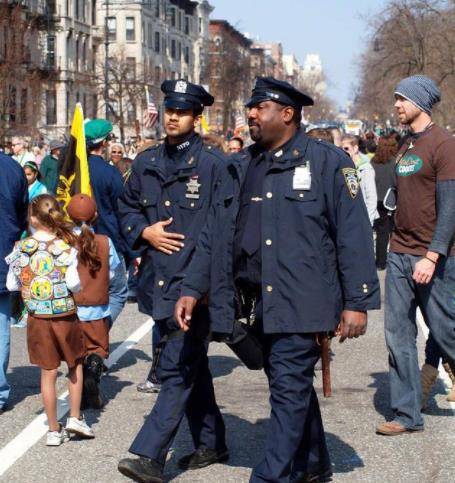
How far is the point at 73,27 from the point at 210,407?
2799 inches

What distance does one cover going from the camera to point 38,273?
6.88 metres

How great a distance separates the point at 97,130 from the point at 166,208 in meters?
2.58

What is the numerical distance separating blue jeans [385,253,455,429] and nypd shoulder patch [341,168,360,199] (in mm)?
1644

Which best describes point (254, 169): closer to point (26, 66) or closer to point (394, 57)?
point (26, 66)

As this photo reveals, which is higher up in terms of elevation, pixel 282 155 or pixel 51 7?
pixel 51 7

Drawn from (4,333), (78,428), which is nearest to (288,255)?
(78,428)

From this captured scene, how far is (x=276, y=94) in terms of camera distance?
5430mm

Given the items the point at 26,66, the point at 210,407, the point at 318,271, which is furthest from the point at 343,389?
the point at 26,66

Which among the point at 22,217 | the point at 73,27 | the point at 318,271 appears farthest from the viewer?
the point at 73,27

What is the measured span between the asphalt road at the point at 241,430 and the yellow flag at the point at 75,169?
55.2 inches

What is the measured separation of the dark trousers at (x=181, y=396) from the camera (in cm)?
585

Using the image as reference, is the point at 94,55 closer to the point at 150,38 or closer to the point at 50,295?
the point at 150,38

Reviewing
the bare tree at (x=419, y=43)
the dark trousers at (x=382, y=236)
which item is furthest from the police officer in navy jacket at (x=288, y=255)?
the bare tree at (x=419, y=43)

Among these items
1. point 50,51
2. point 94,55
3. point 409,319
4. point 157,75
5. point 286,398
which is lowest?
point 286,398
